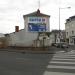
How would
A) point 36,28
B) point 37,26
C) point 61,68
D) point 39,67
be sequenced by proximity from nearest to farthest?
point 61,68
point 39,67
point 37,26
point 36,28

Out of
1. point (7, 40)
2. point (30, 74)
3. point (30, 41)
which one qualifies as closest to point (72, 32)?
point (7, 40)

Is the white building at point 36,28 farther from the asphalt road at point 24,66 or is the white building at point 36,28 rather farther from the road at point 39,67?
the road at point 39,67

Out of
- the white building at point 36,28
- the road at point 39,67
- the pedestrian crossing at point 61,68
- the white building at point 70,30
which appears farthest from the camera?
the white building at point 70,30

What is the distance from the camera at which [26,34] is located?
153 ft

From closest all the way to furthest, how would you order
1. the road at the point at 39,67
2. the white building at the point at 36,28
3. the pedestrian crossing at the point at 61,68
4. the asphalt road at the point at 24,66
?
1. the pedestrian crossing at the point at 61,68
2. the road at the point at 39,67
3. the asphalt road at the point at 24,66
4. the white building at the point at 36,28

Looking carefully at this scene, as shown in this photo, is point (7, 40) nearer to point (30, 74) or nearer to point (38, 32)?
point (38, 32)

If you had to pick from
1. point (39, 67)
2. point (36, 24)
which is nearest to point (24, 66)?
point (39, 67)

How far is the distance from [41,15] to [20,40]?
22.7ft

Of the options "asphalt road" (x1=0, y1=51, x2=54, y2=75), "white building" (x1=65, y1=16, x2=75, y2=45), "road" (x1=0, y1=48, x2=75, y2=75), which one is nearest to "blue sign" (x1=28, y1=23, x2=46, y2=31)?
"asphalt road" (x1=0, y1=51, x2=54, y2=75)

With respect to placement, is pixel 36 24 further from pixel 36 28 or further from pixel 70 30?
pixel 70 30

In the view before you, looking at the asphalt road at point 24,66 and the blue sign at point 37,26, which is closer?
the asphalt road at point 24,66

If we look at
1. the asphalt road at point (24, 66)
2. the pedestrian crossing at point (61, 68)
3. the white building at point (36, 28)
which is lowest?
the asphalt road at point (24, 66)

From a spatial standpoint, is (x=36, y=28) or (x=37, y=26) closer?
(x=37, y=26)

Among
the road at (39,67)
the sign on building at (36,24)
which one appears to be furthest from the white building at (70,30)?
the road at (39,67)
